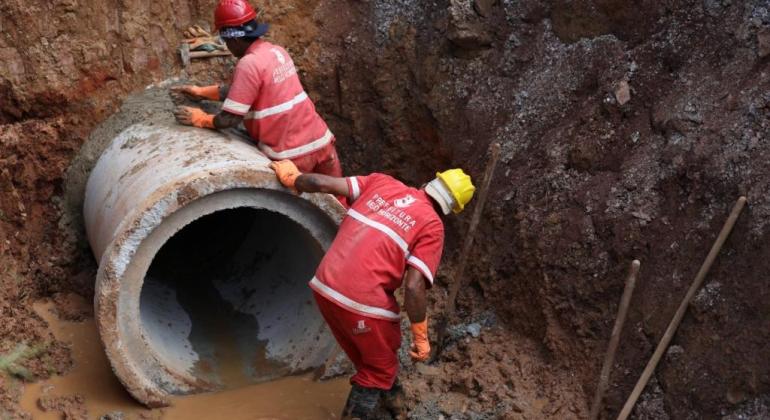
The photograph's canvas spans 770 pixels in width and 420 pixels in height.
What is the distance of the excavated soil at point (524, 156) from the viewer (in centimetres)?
457

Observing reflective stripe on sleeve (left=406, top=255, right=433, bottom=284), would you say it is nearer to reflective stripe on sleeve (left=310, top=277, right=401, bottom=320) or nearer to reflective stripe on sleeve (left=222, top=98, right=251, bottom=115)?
reflective stripe on sleeve (left=310, top=277, right=401, bottom=320)

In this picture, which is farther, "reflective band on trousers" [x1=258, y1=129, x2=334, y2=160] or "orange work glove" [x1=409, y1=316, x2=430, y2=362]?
→ "reflective band on trousers" [x1=258, y1=129, x2=334, y2=160]

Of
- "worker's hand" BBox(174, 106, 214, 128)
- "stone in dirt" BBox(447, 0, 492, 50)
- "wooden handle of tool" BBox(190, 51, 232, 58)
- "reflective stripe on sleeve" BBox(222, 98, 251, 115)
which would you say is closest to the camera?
"reflective stripe on sleeve" BBox(222, 98, 251, 115)

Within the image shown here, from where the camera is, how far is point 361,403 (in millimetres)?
4949

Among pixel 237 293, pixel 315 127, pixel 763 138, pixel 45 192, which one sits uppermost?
pixel 763 138

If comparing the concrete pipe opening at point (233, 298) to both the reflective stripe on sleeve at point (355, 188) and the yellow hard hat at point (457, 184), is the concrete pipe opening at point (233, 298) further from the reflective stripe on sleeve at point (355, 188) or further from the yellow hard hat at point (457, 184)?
the yellow hard hat at point (457, 184)

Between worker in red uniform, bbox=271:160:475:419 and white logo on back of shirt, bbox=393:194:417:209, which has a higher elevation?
white logo on back of shirt, bbox=393:194:417:209

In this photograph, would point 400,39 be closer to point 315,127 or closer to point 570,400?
point 315,127

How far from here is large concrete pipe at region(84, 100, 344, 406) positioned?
16.3 feet

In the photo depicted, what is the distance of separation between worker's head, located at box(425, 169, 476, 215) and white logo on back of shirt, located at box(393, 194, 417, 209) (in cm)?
15

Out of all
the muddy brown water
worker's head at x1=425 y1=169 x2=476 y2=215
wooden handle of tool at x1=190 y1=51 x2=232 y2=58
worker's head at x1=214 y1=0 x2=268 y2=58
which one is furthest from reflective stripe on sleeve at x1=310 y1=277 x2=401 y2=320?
wooden handle of tool at x1=190 y1=51 x2=232 y2=58

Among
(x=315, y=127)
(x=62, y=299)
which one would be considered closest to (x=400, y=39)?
(x=315, y=127)

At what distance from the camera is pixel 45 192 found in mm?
6254

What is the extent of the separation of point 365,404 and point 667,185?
197 cm
